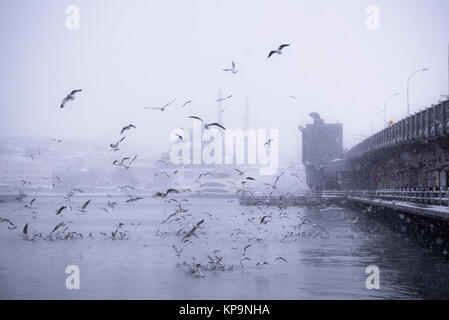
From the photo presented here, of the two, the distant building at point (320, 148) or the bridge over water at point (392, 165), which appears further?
the distant building at point (320, 148)

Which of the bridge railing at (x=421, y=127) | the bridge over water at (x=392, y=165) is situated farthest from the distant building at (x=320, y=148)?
the bridge railing at (x=421, y=127)

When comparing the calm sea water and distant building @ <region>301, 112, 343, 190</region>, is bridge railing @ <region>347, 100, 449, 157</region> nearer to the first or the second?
the calm sea water

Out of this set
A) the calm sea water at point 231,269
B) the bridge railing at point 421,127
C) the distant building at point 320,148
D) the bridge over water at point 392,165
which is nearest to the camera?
the calm sea water at point 231,269

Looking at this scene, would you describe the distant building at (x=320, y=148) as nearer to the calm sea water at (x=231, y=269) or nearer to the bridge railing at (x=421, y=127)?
the bridge railing at (x=421, y=127)

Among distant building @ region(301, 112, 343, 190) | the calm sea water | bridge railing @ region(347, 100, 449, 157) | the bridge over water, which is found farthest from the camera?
distant building @ region(301, 112, 343, 190)

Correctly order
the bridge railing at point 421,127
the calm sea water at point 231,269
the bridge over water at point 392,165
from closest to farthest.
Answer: the calm sea water at point 231,269
the bridge over water at point 392,165
the bridge railing at point 421,127

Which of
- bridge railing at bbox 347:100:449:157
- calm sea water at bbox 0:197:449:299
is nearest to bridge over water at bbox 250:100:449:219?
bridge railing at bbox 347:100:449:157

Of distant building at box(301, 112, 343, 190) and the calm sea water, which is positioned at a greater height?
distant building at box(301, 112, 343, 190)

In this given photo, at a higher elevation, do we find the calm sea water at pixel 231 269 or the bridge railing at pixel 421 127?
the bridge railing at pixel 421 127

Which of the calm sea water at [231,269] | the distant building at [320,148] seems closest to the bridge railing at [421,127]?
the calm sea water at [231,269]

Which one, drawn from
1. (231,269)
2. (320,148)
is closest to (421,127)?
(231,269)

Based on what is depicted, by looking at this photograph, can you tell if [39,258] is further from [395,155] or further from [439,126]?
[395,155]
